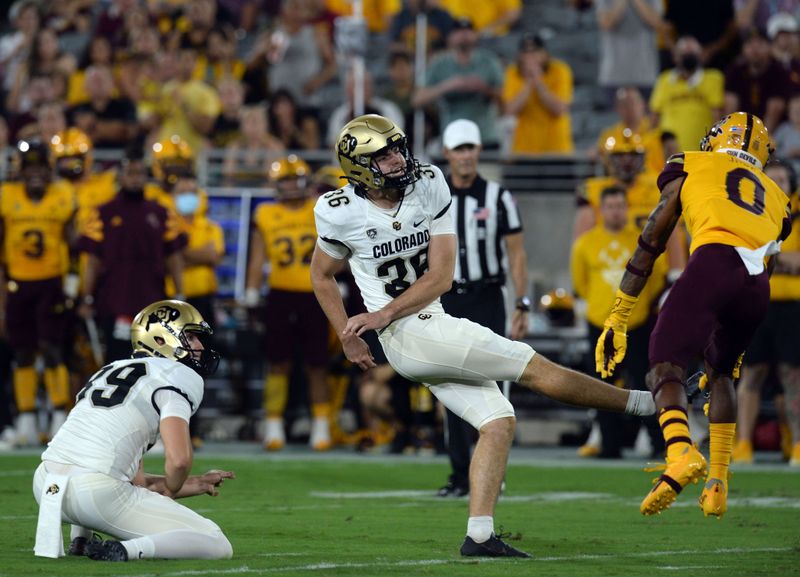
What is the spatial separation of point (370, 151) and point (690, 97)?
9104 millimetres

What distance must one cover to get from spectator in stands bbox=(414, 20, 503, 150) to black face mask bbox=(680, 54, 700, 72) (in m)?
1.78

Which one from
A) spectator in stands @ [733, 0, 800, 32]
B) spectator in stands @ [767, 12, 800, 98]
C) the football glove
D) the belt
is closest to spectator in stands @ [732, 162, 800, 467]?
spectator in stands @ [767, 12, 800, 98]

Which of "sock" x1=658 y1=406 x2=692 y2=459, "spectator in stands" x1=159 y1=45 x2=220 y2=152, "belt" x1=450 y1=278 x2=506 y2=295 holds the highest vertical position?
"spectator in stands" x1=159 y1=45 x2=220 y2=152

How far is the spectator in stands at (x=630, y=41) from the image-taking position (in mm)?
16781

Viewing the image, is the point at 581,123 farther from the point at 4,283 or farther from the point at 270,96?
the point at 4,283

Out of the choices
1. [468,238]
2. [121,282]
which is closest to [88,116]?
[121,282]

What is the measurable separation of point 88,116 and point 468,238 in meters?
8.44

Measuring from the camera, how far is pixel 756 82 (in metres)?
16.0

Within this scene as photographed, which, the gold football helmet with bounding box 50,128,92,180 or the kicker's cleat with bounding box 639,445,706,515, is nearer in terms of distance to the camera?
the kicker's cleat with bounding box 639,445,706,515

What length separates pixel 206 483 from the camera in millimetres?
6852

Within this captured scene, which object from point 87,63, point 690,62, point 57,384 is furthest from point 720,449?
point 87,63

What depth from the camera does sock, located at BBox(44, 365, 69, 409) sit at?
14.1 metres

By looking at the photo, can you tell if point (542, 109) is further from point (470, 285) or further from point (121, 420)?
point (121, 420)

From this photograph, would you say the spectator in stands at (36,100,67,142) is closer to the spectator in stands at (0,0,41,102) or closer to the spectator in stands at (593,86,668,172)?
the spectator in stands at (0,0,41,102)
